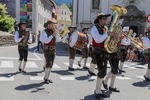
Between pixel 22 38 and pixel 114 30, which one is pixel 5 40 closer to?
pixel 22 38

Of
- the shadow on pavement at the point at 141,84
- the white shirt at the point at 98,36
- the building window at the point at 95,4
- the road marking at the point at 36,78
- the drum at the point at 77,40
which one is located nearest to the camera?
the white shirt at the point at 98,36

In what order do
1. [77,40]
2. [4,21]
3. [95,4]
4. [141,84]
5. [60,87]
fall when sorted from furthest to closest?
1. [95,4]
2. [4,21]
3. [77,40]
4. [141,84]
5. [60,87]

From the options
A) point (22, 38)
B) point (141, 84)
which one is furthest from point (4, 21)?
point (141, 84)

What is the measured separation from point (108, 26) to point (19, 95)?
9.32ft

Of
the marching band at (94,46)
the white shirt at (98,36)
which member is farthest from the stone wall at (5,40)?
the white shirt at (98,36)

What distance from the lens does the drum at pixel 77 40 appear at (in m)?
12.7

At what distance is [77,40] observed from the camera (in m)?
13.1

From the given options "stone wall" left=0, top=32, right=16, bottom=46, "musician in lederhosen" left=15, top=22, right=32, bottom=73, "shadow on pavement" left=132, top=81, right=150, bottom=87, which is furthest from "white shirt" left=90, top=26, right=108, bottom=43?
"stone wall" left=0, top=32, right=16, bottom=46

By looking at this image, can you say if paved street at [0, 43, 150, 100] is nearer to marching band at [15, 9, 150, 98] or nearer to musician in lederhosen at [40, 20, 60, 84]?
marching band at [15, 9, 150, 98]

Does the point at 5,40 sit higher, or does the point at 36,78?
the point at 5,40

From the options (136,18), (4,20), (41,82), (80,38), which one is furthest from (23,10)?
(41,82)

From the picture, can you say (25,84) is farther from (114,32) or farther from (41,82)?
(114,32)

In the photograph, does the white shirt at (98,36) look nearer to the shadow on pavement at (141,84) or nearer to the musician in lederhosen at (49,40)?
the musician in lederhosen at (49,40)

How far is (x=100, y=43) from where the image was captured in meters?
7.97
